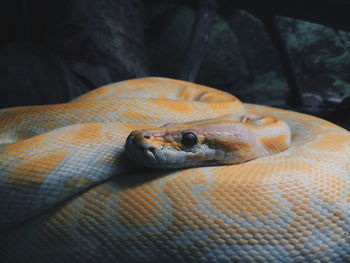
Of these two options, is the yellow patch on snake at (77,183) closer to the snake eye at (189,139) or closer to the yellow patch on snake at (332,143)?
the snake eye at (189,139)

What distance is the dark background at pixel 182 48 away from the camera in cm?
444

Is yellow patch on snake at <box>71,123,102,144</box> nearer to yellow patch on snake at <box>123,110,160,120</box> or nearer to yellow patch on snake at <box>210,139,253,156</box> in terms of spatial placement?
yellow patch on snake at <box>123,110,160,120</box>

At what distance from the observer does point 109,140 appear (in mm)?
2297

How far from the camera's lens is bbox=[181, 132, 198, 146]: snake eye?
2135 millimetres

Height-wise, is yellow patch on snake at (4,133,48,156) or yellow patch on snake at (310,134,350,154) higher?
yellow patch on snake at (310,134,350,154)

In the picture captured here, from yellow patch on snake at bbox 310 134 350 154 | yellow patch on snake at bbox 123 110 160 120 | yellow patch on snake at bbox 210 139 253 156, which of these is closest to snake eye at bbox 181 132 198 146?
yellow patch on snake at bbox 210 139 253 156

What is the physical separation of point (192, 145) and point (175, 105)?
0.85 metres

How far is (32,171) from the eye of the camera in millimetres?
2055

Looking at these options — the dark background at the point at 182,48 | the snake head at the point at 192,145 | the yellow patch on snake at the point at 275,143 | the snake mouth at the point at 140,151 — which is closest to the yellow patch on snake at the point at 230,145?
the snake head at the point at 192,145

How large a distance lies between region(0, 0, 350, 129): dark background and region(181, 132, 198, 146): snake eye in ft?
8.72

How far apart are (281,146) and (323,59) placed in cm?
338

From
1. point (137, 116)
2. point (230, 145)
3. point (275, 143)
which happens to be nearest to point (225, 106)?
point (275, 143)

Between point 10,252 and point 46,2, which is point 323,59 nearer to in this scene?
point 46,2

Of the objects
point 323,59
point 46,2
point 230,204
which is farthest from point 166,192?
point 46,2
